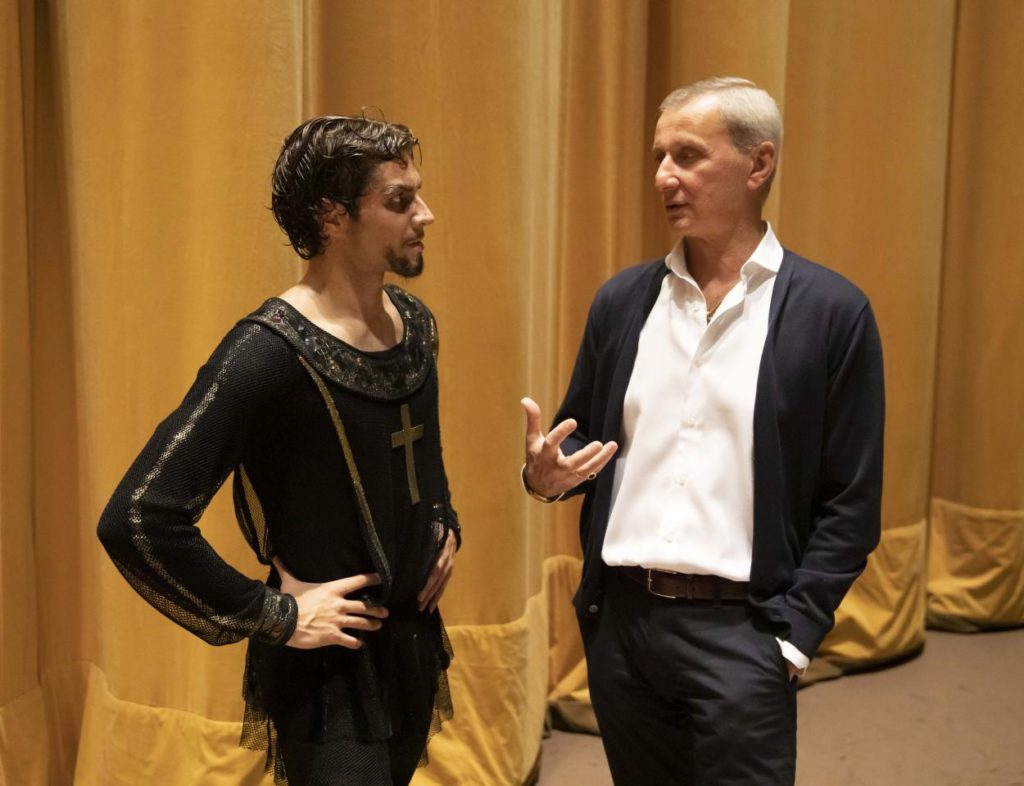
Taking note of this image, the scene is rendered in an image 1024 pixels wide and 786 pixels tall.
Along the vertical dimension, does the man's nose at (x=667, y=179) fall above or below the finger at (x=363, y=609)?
above

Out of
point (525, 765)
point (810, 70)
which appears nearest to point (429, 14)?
point (810, 70)

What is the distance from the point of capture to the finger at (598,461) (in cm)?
178

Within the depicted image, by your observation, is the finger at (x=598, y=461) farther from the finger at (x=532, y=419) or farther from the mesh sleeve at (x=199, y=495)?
the mesh sleeve at (x=199, y=495)

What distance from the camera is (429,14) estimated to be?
8.21ft

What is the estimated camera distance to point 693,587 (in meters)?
1.83

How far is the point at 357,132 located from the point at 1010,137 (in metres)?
2.90

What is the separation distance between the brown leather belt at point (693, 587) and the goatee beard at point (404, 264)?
24.5 inches

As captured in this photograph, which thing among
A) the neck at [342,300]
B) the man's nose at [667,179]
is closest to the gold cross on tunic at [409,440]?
the neck at [342,300]

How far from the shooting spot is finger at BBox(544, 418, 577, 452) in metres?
1.78

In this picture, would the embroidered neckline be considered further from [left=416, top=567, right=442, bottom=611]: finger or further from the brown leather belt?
the brown leather belt

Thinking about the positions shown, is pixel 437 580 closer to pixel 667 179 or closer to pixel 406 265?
pixel 406 265

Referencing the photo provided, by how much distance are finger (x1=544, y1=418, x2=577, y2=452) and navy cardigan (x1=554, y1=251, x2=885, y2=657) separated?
0.28m

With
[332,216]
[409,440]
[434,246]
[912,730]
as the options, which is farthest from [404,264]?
[912,730]

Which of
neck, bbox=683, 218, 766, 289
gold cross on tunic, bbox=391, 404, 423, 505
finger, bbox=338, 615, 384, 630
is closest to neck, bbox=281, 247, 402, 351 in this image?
gold cross on tunic, bbox=391, 404, 423, 505
